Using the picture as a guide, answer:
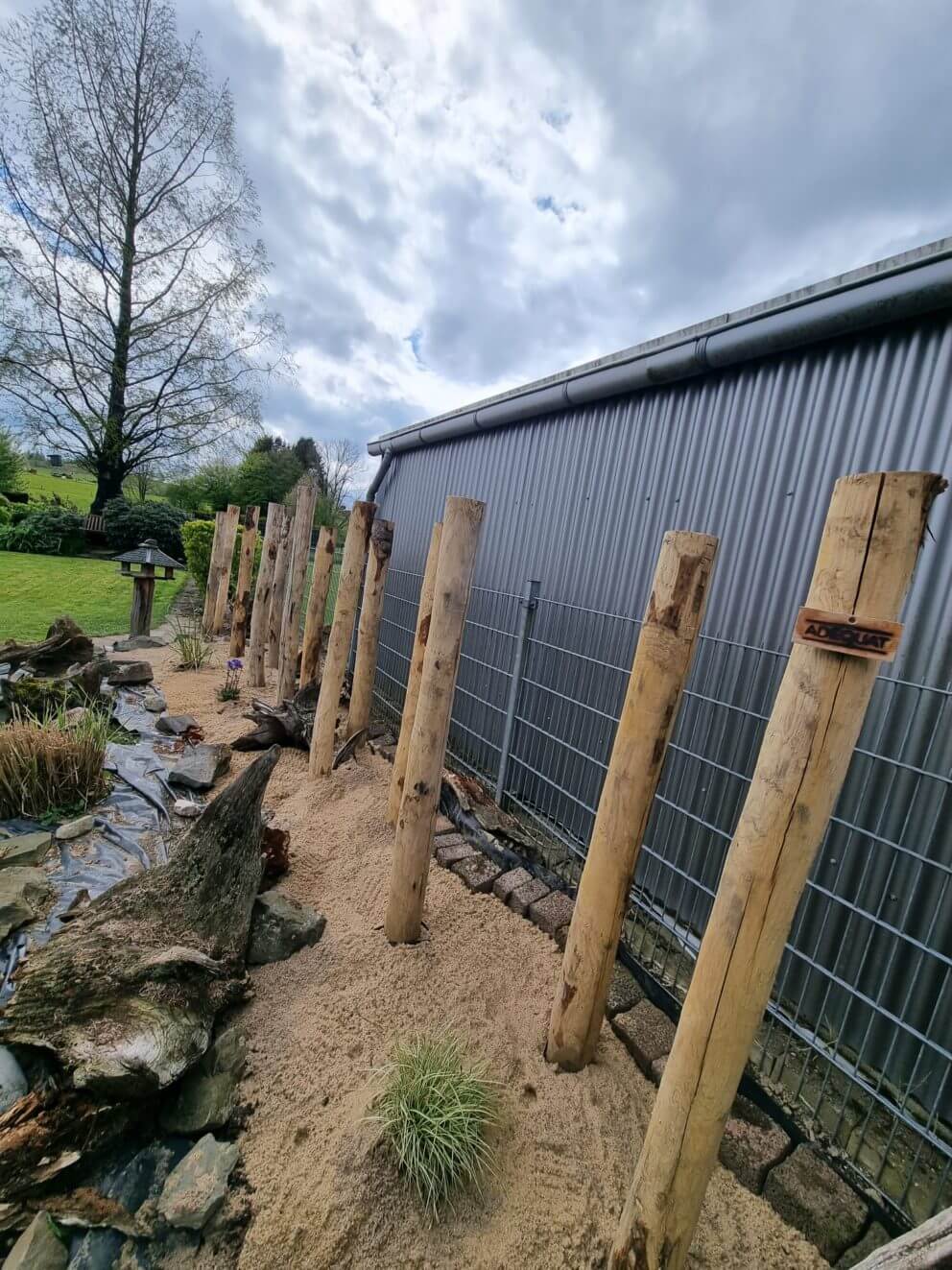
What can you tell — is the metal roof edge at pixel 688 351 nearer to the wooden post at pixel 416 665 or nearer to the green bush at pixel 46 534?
the wooden post at pixel 416 665

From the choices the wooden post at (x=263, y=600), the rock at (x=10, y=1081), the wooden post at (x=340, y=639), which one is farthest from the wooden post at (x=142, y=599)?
the rock at (x=10, y=1081)

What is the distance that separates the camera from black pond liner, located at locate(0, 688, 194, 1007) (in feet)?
7.04

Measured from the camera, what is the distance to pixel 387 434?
654cm

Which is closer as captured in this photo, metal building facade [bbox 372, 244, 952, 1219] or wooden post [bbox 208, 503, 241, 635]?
metal building facade [bbox 372, 244, 952, 1219]

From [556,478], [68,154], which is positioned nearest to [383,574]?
[556,478]

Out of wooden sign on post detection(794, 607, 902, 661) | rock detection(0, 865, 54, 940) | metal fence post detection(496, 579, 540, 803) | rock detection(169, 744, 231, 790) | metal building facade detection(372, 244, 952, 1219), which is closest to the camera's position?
wooden sign on post detection(794, 607, 902, 661)

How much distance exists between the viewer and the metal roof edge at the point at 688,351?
2143mm

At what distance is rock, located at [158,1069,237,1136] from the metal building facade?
71.6 inches

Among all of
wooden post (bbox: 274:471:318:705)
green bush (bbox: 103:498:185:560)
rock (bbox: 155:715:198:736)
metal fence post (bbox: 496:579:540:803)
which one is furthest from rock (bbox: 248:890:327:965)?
green bush (bbox: 103:498:185:560)

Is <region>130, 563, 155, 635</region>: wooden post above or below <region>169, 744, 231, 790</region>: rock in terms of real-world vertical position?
above

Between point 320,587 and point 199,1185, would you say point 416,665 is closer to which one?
point 199,1185

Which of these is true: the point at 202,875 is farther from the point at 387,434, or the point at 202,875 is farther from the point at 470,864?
the point at 387,434

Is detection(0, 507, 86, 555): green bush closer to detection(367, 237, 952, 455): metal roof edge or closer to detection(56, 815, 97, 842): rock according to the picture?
A: detection(367, 237, 952, 455): metal roof edge

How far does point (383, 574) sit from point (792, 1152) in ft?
11.1
